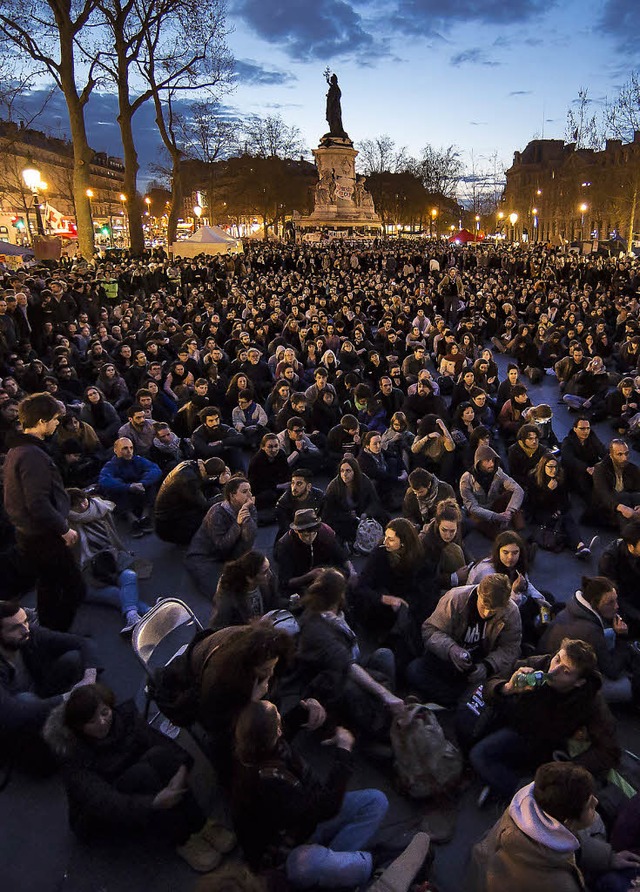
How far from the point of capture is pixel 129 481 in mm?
6539

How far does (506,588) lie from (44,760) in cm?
290

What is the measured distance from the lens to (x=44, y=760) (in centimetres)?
343

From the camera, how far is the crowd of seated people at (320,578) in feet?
8.96

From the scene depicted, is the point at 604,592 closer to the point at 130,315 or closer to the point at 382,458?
the point at 382,458

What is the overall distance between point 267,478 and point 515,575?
11.1 ft

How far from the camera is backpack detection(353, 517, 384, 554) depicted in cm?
578

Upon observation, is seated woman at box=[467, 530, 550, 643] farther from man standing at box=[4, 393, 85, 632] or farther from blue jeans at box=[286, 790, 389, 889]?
man standing at box=[4, 393, 85, 632]

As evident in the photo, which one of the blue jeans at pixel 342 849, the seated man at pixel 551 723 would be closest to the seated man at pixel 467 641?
the seated man at pixel 551 723

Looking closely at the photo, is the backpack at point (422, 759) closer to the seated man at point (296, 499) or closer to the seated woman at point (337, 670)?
the seated woman at point (337, 670)

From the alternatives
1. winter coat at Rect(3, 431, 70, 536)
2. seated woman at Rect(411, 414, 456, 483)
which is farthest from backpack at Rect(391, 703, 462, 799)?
seated woman at Rect(411, 414, 456, 483)

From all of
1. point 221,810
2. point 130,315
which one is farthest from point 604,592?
point 130,315

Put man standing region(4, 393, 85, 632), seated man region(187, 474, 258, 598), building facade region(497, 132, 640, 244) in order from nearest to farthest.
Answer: man standing region(4, 393, 85, 632), seated man region(187, 474, 258, 598), building facade region(497, 132, 640, 244)

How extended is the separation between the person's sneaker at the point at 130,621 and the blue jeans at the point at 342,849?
239 cm

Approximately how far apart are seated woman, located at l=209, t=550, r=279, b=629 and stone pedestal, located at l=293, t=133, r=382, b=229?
55697 mm
